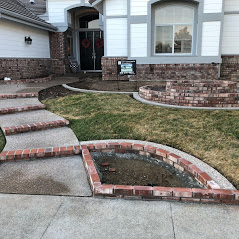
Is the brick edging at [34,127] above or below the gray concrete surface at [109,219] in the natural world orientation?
above

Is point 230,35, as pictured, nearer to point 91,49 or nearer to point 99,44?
point 99,44

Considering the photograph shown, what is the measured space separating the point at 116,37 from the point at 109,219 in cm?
1048

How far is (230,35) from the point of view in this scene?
11.7 m

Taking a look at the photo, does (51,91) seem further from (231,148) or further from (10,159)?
(231,148)

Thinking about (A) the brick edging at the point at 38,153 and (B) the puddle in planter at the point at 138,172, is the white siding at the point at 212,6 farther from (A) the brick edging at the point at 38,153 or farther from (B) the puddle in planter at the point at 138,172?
(A) the brick edging at the point at 38,153

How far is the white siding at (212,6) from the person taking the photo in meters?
10.6

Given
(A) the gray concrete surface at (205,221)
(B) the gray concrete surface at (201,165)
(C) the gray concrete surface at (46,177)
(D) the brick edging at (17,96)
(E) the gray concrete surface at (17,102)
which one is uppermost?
(D) the brick edging at (17,96)

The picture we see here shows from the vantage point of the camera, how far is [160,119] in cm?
538

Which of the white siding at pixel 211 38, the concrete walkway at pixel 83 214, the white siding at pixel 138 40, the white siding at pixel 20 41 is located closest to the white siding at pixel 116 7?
the white siding at pixel 138 40

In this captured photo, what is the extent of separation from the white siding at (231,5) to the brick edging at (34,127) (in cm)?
1003

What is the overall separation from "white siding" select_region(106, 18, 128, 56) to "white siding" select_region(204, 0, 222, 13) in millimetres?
3509

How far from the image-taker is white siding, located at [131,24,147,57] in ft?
36.6

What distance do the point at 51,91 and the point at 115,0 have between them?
546 centimetres

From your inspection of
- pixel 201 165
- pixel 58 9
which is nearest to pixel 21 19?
pixel 58 9
